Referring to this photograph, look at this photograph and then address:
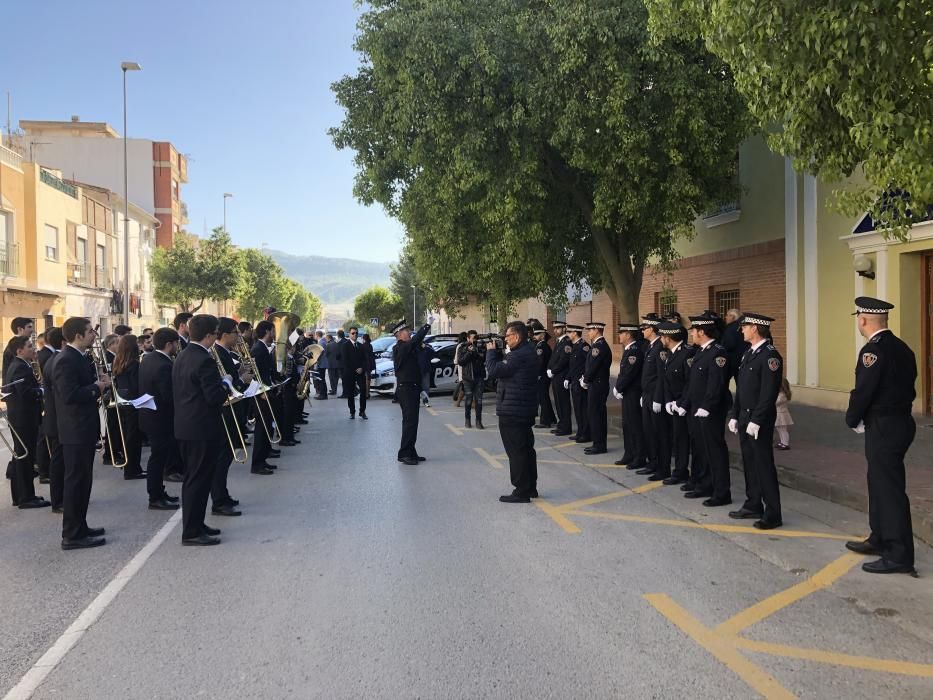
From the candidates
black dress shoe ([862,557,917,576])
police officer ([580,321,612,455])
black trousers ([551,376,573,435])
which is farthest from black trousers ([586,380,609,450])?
black dress shoe ([862,557,917,576])

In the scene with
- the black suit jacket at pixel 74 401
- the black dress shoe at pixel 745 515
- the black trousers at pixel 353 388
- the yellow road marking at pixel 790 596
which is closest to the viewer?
the yellow road marking at pixel 790 596

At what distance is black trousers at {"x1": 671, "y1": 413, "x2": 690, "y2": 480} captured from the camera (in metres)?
8.19

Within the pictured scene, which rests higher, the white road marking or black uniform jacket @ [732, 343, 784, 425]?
black uniform jacket @ [732, 343, 784, 425]

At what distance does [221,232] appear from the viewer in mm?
42688

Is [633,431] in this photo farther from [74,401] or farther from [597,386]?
[74,401]

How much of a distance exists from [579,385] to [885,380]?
6161 millimetres

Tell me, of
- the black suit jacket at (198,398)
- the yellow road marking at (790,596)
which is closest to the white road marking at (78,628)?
the black suit jacket at (198,398)

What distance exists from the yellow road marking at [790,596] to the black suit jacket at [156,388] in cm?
595

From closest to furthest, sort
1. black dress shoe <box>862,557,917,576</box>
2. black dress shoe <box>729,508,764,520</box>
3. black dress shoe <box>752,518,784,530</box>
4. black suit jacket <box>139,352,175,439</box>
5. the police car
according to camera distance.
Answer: black dress shoe <box>862,557,917,576</box> → black dress shoe <box>752,518,784,530</box> → black dress shoe <box>729,508,764,520</box> → black suit jacket <box>139,352,175,439</box> → the police car

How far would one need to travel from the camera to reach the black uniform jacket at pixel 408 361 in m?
9.98

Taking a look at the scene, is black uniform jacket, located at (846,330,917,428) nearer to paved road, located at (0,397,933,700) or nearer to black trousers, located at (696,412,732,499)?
paved road, located at (0,397,933,700)

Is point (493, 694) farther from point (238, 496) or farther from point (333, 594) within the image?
point (238, 496)

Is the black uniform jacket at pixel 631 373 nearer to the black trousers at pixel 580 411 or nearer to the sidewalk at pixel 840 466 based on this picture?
the sidewalk at pixel 840 466

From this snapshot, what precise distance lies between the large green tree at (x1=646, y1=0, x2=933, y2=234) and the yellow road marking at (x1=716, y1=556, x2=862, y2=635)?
2.87 metres
